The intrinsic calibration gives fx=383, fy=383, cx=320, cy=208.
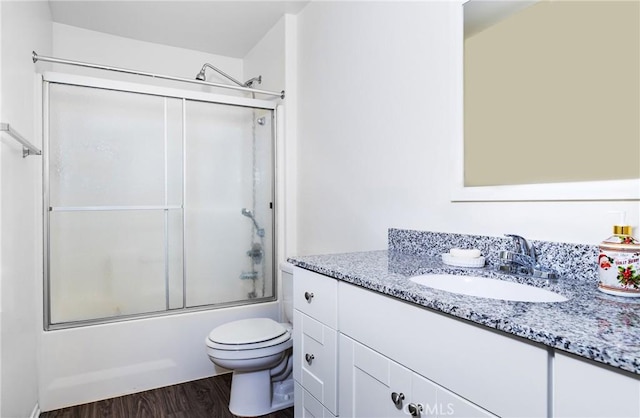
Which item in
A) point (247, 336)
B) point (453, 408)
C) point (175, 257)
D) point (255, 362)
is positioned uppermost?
point (175, 257)

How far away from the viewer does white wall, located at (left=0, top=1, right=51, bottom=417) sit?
57.7 inches

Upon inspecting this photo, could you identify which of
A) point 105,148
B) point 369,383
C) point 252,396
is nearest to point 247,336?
point 252,396

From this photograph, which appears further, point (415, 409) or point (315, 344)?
point (315, 344)

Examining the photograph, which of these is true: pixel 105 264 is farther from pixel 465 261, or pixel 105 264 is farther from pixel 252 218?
pixel 465 261

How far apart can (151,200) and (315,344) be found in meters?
1.62

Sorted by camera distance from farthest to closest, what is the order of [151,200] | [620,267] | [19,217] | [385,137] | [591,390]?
[151,200], [385,137], [19,217], [620,267], [591,390]

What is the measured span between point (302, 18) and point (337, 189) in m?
1.29

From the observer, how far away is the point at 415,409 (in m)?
0.93

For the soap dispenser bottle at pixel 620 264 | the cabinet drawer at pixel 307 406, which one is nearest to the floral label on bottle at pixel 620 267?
the soap dispenser bottle at pixel 620 264

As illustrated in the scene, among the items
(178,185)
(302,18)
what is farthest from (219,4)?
(178,185)

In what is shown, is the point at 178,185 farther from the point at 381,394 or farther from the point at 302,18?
the point at 381,394

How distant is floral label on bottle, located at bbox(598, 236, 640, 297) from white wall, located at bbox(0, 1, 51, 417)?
74.9 inches

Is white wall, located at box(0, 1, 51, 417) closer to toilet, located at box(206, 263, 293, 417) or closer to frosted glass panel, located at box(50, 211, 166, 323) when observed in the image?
frosted glass panel, located at box(50, 211, 166, 323)

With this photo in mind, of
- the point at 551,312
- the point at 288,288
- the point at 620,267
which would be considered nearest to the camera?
the point at 551,312
